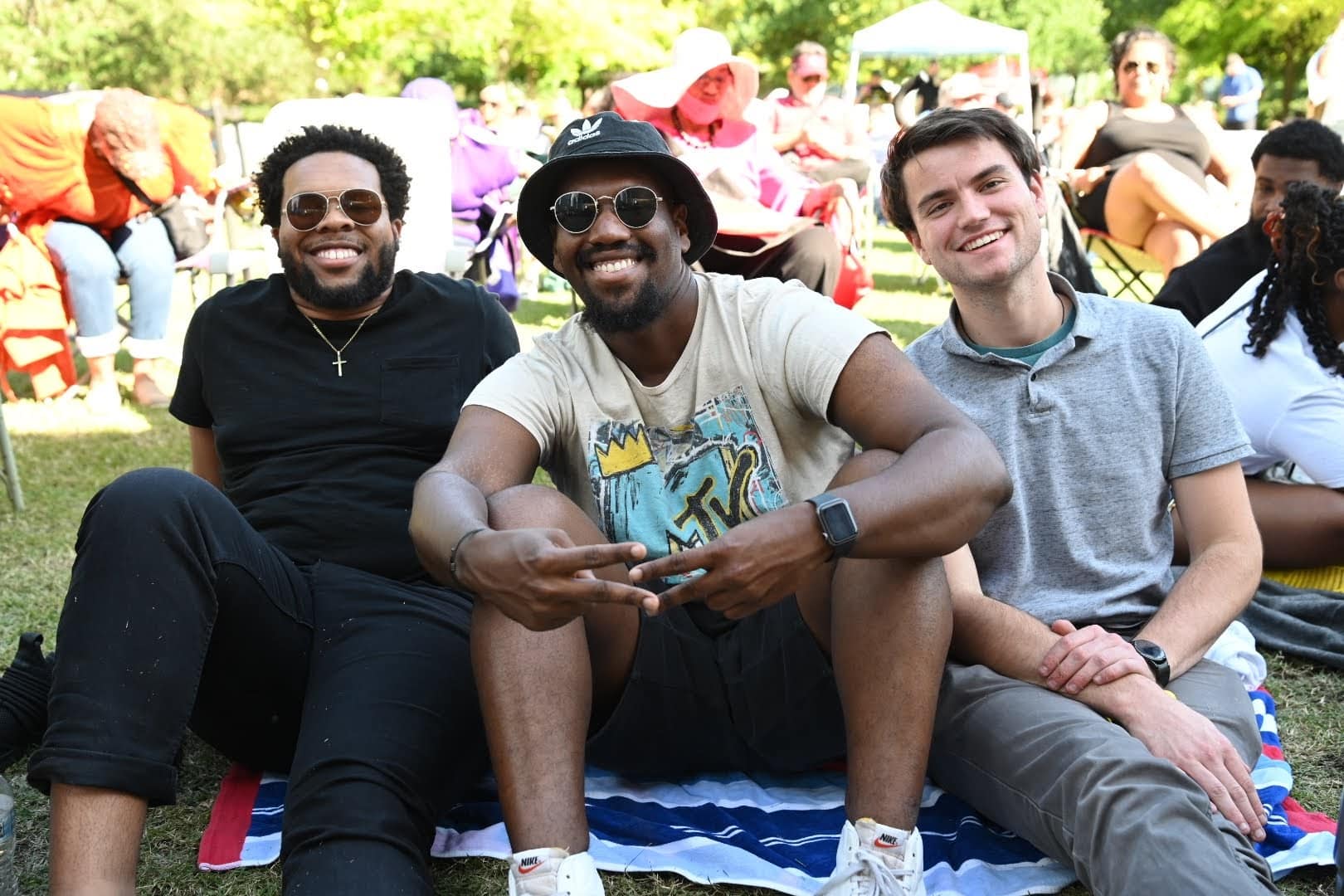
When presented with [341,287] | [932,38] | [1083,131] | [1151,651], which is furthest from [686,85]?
[932,38]

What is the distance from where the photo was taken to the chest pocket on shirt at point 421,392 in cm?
309

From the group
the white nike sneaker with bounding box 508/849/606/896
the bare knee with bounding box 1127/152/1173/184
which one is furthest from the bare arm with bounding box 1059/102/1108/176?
the white nike sneaker with bounding box 508/849/606/896

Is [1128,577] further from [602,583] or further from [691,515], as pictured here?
[602,583]

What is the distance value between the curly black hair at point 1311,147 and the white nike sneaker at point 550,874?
4041 mm

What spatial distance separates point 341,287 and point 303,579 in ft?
2.52

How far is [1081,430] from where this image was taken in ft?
9.09

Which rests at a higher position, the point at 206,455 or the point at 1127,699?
the point at 206,455

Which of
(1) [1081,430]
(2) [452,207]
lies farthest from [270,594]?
(2) [452,207]

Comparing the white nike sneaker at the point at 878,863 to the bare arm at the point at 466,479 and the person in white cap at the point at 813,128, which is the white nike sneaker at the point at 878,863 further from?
the person in white cap at the point at 813,128

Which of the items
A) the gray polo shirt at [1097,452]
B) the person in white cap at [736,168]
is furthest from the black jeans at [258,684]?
the person in white cap at [736,168]

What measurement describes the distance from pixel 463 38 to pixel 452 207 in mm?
21414

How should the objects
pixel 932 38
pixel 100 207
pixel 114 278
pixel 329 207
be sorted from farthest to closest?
1. pixel 932 38
2. pixel 114 278
3. pixel 100 207
4. pixel 329 207

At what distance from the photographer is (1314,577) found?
3826mm

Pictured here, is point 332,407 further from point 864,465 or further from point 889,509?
point 889,509
